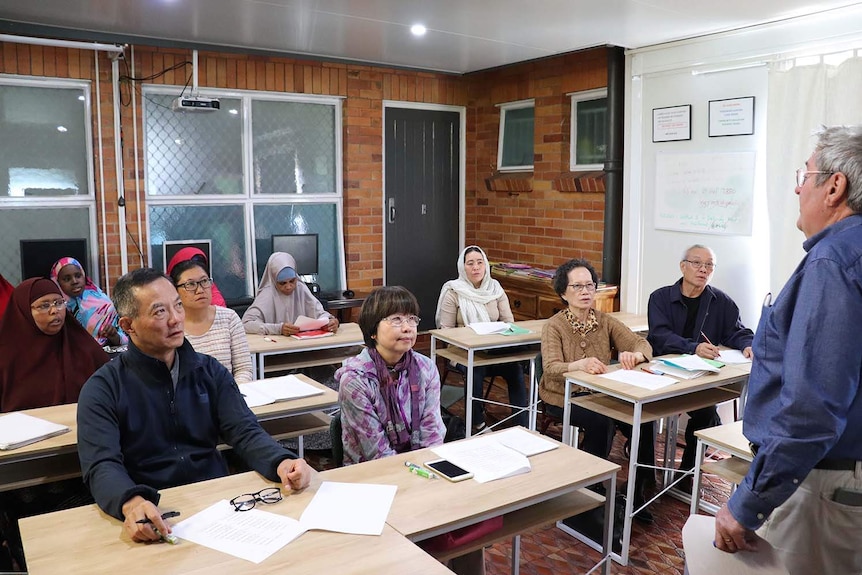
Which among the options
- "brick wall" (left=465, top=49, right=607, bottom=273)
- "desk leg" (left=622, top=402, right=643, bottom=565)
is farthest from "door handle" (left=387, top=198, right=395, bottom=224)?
"desk leg" (left=622, top=402, right=643, bottom=565)

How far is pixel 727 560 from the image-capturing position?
158cm

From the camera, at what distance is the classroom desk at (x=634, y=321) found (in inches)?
181

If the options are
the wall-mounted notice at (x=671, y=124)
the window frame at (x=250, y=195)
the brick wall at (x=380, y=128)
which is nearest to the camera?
the wall-mounted notice at (x=671, y=124)

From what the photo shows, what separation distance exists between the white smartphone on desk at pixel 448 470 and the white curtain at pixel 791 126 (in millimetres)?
2988

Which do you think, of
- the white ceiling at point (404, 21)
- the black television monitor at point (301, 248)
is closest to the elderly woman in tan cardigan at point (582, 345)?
the white ceiling at point (404, 21)

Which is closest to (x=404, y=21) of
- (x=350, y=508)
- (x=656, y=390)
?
(x=656, y=390)

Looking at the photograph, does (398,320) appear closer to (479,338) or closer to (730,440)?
(730,440)

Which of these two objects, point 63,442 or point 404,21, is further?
point 404,21

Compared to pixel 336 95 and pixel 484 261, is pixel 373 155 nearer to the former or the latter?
pixel 336 95

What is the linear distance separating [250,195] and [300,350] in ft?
7.64

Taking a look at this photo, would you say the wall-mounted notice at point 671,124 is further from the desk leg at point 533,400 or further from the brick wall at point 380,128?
the desk leg at point 533,400

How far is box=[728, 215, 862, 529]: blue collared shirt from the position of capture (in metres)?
1.46

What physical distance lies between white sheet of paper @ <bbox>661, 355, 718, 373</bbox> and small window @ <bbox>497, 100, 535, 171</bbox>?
3.17 metres

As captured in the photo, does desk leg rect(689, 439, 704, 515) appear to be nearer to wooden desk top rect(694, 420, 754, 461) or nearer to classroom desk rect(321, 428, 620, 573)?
wooden desk top rect(694, 420, 754, 461)
